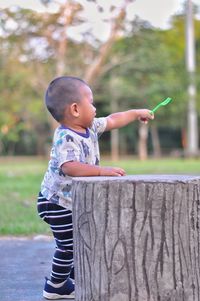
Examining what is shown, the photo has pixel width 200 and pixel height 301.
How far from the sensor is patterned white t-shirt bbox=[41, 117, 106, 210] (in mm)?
3498

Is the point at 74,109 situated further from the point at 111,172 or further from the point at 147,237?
the point at 147,237

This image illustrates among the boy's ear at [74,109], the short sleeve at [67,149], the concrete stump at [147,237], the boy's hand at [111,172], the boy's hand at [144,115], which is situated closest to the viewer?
the concrete stump at [147,237]

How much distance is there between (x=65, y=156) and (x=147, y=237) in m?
0.72

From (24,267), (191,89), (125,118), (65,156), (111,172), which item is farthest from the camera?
(191,89)

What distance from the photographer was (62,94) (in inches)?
141

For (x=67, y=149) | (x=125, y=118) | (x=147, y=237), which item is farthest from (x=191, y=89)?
(x=147, y=237)

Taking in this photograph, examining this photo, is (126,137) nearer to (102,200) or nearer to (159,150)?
(159,150)

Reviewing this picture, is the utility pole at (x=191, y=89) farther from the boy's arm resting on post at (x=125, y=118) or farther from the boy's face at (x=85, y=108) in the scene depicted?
the boy's face at (x=85, y=108)

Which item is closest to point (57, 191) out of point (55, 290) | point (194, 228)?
point (55, 290)

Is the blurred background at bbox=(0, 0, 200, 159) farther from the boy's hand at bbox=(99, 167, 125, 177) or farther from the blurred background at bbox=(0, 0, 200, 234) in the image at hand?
the boy's hand at bbox=(99, 167, 125, 177)

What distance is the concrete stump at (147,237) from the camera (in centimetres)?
300

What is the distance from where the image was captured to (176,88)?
24.3 m

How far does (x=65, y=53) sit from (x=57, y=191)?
56.0ft

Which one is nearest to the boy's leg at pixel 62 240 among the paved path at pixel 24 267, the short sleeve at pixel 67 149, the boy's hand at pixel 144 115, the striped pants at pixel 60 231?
the striped pants at pixel 60 231
